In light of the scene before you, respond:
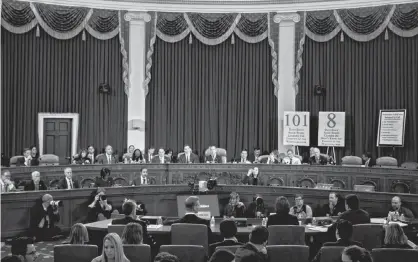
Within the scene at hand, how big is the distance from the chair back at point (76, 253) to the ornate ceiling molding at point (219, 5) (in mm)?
10399

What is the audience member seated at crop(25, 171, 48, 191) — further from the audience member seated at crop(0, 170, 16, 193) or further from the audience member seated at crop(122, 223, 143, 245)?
the audience member seated at crop(122, 223, 143, 245)

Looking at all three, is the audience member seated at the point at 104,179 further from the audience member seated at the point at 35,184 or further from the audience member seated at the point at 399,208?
the audience member seated at the point at 399,208

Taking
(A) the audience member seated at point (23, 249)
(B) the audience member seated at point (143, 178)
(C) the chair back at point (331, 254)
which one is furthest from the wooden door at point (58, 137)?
(C) the chair back at point (331, 254)

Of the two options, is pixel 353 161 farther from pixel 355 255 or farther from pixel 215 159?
pixel 355 255

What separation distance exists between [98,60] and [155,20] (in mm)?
1954

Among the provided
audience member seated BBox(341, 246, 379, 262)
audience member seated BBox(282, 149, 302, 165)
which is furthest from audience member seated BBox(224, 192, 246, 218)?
audience member seated BBox(341, 246, 379, 262)

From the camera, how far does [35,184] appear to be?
969 centimetres

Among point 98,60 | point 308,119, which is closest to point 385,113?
point 308,119

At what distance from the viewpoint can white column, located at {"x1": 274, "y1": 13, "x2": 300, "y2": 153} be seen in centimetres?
1466

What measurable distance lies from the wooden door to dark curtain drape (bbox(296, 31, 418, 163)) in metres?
6.41

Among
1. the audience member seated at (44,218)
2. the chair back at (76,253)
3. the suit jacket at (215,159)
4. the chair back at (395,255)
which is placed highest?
the suit jacket at (215,159)

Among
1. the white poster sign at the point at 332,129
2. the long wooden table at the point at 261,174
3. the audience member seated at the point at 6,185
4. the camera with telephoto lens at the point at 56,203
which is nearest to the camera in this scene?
the camera with telephoto lens at the point at 56,203

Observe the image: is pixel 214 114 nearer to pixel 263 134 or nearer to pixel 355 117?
pixel 263 134

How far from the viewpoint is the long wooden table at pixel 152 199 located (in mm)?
8852
